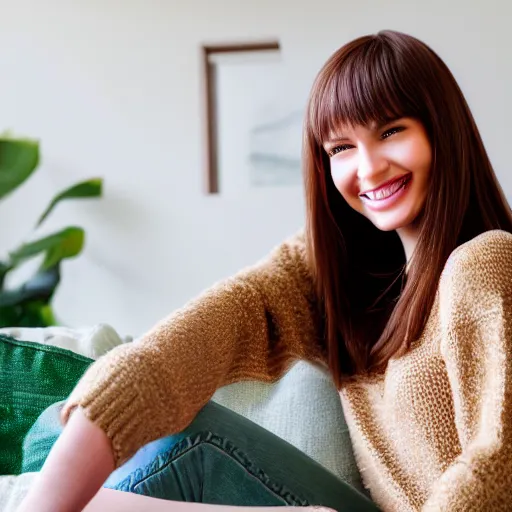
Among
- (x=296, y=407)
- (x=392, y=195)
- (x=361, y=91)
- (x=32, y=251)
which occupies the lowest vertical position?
(x=296, y=407)

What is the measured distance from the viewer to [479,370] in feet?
2.80

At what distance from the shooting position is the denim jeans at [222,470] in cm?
92

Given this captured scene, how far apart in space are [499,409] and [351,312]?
0.38 metres

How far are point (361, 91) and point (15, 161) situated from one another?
114cm

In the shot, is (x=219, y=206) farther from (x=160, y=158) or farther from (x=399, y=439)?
(x=399, y=439)

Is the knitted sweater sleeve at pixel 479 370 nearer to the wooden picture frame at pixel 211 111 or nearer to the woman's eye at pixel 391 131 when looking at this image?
the woman's eye at pixel 391 131

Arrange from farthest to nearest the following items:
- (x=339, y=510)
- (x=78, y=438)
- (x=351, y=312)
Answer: (x=351, y=312)
(x=339, y=510)
(x=78, y=438)

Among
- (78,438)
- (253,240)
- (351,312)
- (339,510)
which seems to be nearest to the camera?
(78,438)

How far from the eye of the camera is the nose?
98 cm

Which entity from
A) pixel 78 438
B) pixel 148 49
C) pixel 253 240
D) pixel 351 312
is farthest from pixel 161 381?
pixel 148 49

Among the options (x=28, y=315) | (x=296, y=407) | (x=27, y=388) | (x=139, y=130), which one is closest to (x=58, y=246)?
(x=28, y=315)

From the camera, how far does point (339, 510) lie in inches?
37.2

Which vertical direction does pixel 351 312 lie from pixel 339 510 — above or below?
above

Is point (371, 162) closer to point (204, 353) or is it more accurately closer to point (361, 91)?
point (361, 91)
